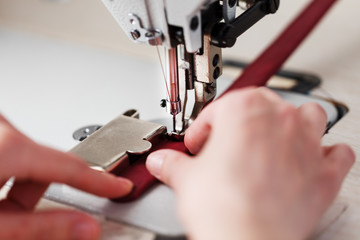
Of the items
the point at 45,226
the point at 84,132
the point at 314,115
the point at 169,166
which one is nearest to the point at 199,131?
the point at 169,166

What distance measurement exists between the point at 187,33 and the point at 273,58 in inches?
6.2

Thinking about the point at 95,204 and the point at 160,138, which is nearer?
the point at 95,204

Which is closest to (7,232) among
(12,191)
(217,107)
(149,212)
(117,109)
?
(12,191)

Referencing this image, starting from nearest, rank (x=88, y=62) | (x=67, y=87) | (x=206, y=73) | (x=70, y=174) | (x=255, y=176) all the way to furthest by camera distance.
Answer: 1. (x=255, y=176)
2. (x=70, y=174)
3. (x=206, y=73)
4. (x=67, y=87)
5. (x=88, y=62)

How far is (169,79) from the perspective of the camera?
977mm

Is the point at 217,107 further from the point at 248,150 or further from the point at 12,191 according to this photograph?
the point at 12,191

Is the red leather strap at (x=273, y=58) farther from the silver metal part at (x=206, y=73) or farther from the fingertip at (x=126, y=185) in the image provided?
the silver metal part at (x=206, y=73)

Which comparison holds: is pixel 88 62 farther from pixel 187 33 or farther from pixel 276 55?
pixel 276 55

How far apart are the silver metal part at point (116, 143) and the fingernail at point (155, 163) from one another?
0.06 m

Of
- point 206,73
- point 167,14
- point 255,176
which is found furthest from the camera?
point 206,73

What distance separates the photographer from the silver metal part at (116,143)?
0.88 metres

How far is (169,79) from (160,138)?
0.39 ft

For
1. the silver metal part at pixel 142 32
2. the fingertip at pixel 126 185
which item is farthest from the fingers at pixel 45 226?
the silver metal part at pixel 142 32

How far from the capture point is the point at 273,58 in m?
0.81
